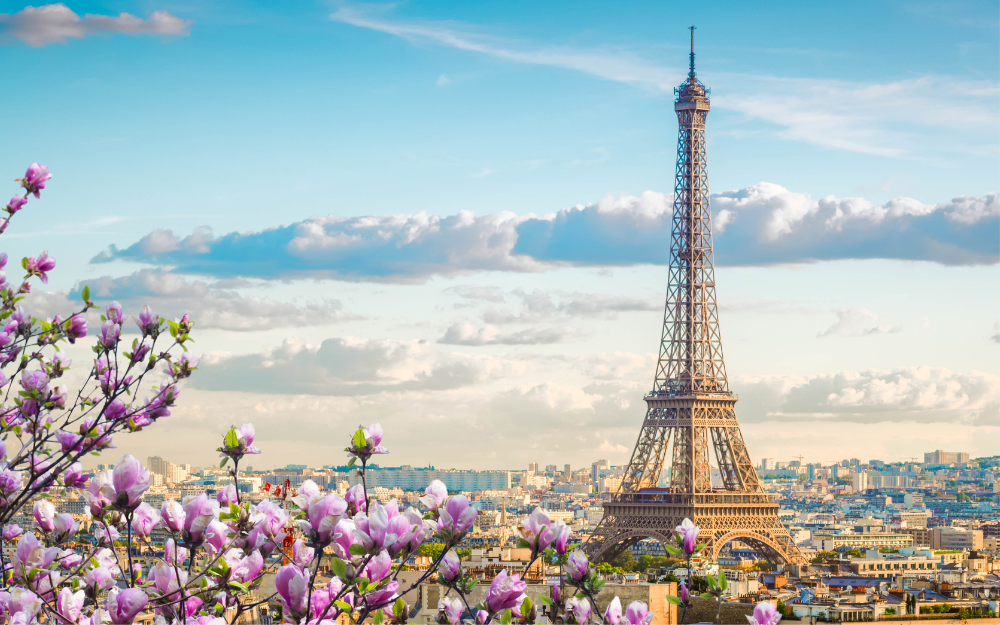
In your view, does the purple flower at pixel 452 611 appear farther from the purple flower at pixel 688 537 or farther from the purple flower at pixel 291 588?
the purple flower at pixel 291 588

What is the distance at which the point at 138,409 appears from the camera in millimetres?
7754

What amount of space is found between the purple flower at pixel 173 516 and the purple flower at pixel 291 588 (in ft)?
1.79

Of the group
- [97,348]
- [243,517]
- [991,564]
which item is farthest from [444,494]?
[991,564]

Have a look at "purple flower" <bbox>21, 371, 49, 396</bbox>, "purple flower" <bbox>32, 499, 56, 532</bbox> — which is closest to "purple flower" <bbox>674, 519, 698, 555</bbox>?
"purple flower" <bbox>32, 499, 56, 532</bbox>

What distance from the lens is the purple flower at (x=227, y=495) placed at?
679 centimetres

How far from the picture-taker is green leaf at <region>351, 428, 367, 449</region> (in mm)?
6020

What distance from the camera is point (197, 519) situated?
5.63 m

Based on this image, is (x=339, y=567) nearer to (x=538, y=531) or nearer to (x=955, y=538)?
(x=538, y=531)

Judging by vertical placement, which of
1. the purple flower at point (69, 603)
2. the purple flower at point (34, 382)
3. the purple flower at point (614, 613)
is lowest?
the purple flower at point (614, 613)

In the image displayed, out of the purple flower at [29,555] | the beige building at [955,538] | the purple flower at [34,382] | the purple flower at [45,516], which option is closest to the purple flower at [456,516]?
the purple flower at [29,555]

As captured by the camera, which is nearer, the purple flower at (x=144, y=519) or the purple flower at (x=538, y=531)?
the purple flower at (x=144, y=519)

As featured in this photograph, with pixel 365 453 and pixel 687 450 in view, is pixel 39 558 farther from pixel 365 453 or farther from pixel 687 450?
pixel 687 450

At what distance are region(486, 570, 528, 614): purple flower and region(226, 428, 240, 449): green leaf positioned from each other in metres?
1.35

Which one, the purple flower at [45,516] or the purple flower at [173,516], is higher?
the purple flower at [173,516]
